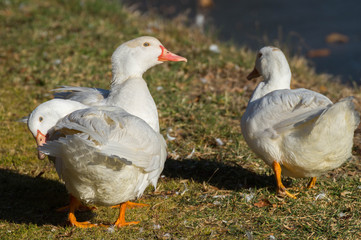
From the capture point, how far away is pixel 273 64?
5227 millimetres

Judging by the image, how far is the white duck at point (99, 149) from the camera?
3.68 meters

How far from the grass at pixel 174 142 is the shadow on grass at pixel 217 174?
1 cm

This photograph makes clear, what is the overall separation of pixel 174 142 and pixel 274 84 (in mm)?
1564

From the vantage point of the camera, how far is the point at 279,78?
5160 millimetres

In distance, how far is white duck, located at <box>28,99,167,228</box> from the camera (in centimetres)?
368

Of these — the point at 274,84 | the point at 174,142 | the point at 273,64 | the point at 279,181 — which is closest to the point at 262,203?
the point at 279,181

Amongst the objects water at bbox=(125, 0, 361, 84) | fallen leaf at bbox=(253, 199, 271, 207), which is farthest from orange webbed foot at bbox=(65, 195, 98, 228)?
water at bbox=(125, 0, 361, 84)

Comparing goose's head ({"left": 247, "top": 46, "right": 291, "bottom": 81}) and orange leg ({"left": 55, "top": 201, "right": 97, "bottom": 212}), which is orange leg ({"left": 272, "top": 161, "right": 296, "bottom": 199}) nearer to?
goose's head ({"left": 247, "top": 46, "right": 291, "bottom": 81})


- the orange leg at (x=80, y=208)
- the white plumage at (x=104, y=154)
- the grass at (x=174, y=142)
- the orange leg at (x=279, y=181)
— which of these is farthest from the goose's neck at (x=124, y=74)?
the orange leg at (x=279, y=181)

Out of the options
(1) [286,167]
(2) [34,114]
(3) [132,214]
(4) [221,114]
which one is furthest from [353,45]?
(2) [34,114]

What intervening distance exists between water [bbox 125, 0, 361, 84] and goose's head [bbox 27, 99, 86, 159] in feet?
18.8

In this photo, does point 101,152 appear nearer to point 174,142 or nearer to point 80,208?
point 80,208

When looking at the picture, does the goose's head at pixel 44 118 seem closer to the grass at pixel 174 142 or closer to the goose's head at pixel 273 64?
the grass at pixel 174 142

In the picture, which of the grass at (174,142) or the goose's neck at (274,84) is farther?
the goose's neck at (274,84)
